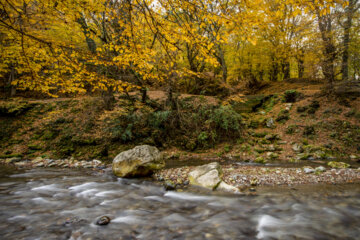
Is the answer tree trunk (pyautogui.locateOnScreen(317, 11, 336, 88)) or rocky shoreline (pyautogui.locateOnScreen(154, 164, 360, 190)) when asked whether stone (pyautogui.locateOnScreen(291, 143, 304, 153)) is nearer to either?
rocky shoreline (pyautogui.locateOnScreen(154, 164, 360, 190))

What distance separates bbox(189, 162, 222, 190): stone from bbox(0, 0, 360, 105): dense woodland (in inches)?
112

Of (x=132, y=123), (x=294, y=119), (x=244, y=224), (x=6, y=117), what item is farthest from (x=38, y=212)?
(x=294, y=119)

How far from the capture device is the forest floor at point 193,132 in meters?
7.53

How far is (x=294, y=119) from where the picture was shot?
32.6ft

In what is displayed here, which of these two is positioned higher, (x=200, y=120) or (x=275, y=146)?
(x=200, y=120)

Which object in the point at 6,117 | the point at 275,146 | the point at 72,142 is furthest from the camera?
the point at 6,117

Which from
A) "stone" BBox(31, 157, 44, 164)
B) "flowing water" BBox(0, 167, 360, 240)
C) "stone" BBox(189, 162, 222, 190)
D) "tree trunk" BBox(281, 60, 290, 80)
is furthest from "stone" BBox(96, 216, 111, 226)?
"tree trunk" BBox(281, 60, 290, 80)

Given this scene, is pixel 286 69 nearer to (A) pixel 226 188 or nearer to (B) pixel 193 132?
(B) pixel 193 132

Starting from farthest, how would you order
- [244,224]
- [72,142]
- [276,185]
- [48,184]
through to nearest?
[72,142], [48,184], [276,185], [244,224]

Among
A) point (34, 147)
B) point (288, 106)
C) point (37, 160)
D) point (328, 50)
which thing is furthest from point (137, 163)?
point (328, 50)

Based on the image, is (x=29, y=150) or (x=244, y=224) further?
(x=29, y=150)

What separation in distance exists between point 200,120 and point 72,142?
684 cm

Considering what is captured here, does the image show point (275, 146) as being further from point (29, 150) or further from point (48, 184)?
point (29, 150)

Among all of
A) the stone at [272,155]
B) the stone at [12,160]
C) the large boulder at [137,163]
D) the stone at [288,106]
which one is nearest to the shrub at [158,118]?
the large boulder at [137,163]
